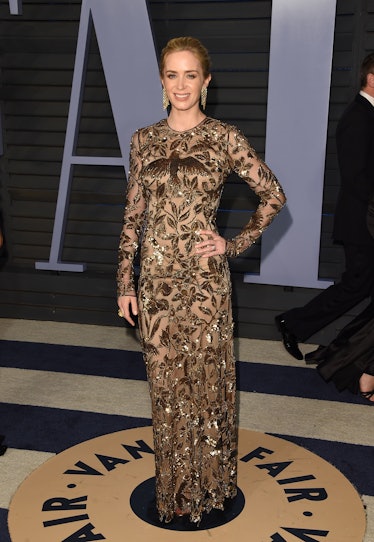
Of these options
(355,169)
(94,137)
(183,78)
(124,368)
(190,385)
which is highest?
(183,78)

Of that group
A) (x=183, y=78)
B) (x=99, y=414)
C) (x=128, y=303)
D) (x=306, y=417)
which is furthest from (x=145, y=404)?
(x=183, y=78)

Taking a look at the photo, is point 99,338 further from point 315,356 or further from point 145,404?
point 315,356

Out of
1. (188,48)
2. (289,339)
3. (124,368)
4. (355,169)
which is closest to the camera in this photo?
(188,48)

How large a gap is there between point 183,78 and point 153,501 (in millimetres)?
1807

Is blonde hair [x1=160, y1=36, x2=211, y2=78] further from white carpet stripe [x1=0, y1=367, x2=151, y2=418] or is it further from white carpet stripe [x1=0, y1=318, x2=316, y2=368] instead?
white carpet stripe [x1=0, y1=318, x2=316, y2=368]

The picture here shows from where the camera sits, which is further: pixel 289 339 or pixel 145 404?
pixel 289 339

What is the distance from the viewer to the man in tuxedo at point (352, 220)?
4309 mm

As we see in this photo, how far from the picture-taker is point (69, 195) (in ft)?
18.3

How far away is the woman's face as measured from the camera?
2639 mm

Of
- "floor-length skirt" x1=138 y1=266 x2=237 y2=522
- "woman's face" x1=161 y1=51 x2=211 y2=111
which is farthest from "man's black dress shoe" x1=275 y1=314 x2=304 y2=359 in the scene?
"woman's face" x1=161 y1=51 x2=211 y2=111

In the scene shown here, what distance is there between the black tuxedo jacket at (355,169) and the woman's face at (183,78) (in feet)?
6.22

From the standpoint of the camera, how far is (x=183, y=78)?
2648 mm

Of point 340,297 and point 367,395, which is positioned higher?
point 340,297

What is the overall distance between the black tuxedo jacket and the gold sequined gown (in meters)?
1.69
